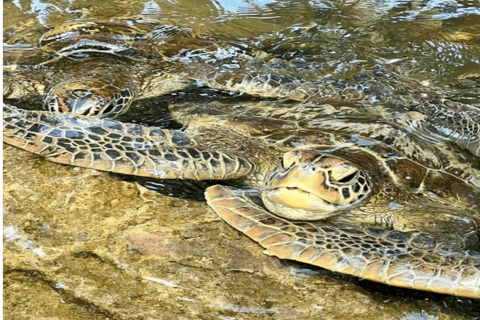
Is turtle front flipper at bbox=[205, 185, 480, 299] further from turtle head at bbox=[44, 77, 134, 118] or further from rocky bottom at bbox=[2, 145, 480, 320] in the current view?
turtle head at bbox=[44, 77, 134, 118]

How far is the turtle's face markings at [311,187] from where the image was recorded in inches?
134

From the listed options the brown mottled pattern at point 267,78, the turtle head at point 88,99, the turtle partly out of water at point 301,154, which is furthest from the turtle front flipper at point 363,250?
the brown mottled pattern at point 267,78

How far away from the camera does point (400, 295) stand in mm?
2834

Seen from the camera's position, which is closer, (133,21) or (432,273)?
(432,273)

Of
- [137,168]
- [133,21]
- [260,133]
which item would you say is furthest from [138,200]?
[133,21]

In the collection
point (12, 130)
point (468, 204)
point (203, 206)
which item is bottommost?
point (468, 204)

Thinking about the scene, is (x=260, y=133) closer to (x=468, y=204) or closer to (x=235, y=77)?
(x=235, y=77)

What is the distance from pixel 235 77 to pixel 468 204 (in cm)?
268

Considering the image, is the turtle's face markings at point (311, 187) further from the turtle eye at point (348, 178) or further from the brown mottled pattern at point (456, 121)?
the brown mottled pattern at point (456, 121)

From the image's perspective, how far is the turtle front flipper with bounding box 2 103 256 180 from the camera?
12.0ft

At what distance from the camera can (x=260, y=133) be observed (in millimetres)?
4570

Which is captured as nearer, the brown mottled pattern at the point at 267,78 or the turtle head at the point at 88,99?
A: the turtle head at the point at 88,99

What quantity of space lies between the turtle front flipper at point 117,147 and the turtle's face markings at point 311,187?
484 mm

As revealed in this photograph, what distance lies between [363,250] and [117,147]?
1.76 meters
